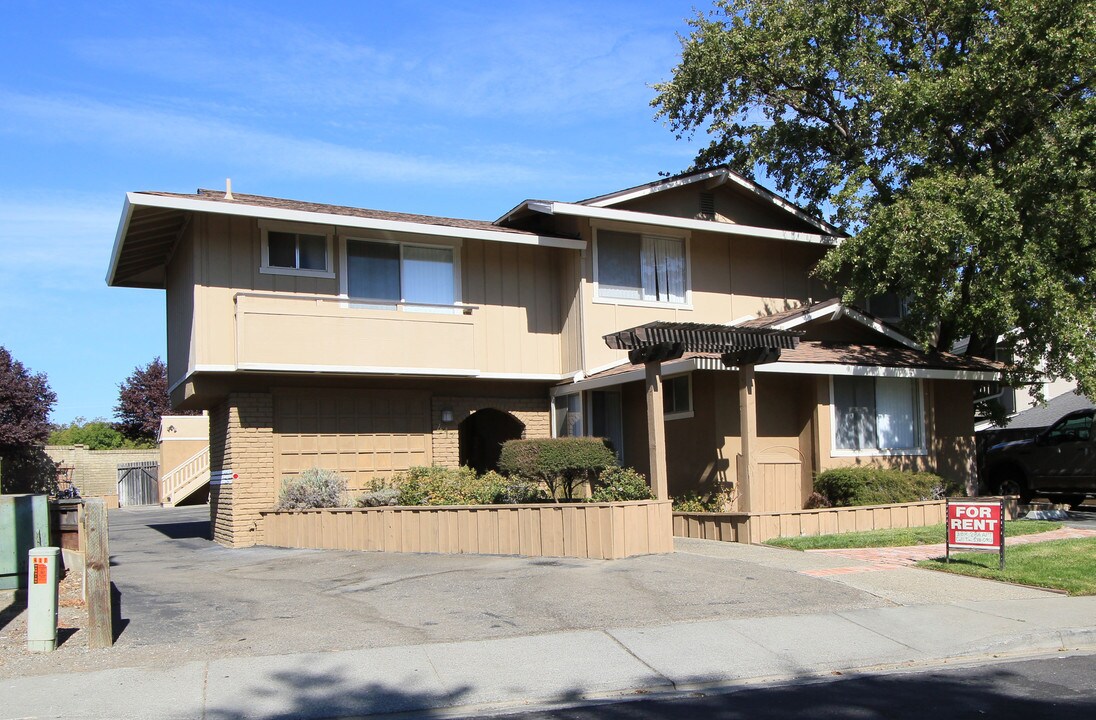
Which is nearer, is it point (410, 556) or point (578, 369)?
point (410, 556)

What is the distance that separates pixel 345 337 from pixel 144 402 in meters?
38.1

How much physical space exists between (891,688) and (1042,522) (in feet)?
34.8

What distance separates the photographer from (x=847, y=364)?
660 inches

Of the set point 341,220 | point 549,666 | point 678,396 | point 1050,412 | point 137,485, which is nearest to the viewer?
point 549,666

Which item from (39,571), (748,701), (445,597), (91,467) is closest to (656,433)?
(445,597)

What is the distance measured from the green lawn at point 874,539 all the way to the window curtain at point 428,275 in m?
7.65

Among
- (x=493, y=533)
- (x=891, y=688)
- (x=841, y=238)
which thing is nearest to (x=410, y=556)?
(x=493, y=533)

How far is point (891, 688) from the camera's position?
765cm

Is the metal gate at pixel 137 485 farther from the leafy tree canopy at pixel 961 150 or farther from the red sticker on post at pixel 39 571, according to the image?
the red sticker on post at pixel 39 571

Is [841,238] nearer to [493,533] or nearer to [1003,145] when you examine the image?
A: [1003,145]

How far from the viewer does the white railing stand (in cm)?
3503

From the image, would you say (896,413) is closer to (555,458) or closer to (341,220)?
(555,458)

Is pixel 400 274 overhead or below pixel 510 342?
overhead

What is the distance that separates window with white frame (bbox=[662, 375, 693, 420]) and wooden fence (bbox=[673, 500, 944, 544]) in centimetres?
214
